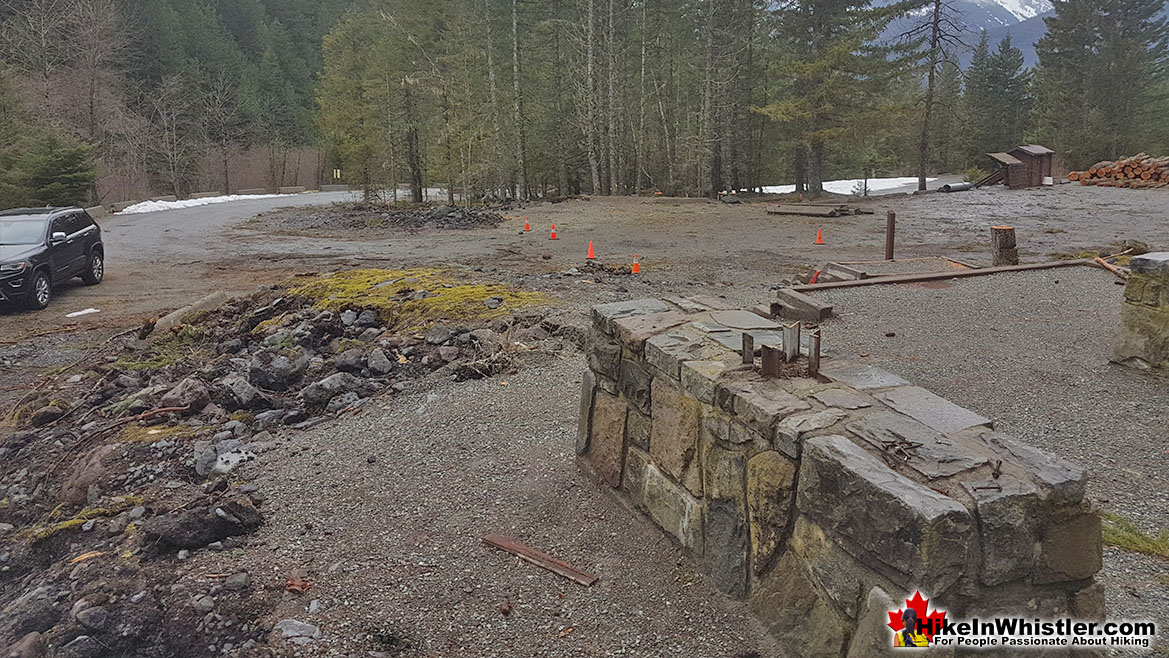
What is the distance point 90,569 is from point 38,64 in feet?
135

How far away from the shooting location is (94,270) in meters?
15.3

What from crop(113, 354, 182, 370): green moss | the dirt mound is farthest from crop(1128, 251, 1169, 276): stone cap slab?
the dirt mound

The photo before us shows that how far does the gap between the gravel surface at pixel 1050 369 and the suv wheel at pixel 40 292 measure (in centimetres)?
1331

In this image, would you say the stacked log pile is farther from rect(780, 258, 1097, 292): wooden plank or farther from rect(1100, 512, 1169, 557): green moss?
rect(1100, 512, 1169, 557): green moss

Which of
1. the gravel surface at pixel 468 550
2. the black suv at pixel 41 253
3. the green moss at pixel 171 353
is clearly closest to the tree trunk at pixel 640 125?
the black suv at pixel 41 253

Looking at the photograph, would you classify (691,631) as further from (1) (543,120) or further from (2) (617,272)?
(1) (543,120)

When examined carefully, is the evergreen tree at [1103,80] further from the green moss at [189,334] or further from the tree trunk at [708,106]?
the green moss at [189,334]

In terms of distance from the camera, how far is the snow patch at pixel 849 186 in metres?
40.4

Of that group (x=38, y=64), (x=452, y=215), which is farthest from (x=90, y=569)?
(x=38, y=64)

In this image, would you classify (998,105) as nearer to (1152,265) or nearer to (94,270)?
(1152,265)

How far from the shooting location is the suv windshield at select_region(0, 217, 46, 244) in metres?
13.2

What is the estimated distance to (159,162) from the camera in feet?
148

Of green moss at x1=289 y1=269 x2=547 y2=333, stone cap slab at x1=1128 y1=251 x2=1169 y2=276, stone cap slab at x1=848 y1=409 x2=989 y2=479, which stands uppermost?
stone cap slab at x1=1128 y1=251 x2=1169 y2=276

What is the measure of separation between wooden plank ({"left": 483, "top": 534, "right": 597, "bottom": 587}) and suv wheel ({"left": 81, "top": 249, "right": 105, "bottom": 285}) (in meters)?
14.4
